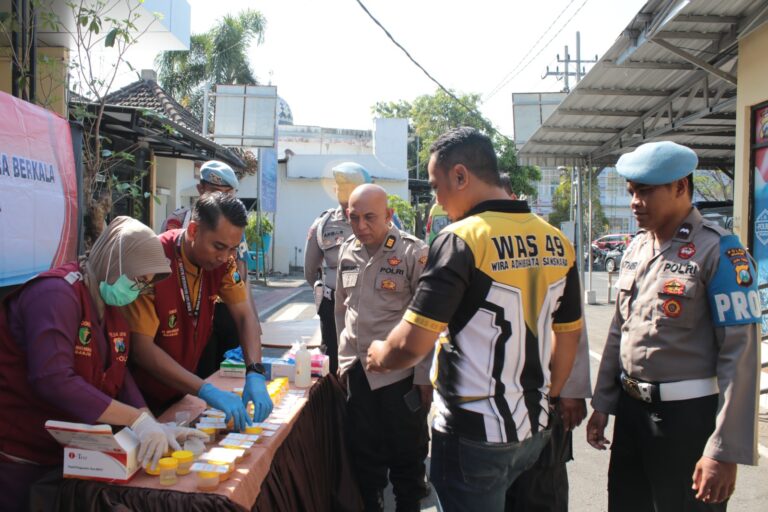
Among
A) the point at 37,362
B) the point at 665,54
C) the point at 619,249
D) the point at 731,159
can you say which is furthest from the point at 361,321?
the point at 619,249

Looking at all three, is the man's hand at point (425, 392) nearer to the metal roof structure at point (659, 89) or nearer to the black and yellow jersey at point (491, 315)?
the black and yellow jersey at point (491, 315)

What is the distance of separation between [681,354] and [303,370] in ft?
6.03

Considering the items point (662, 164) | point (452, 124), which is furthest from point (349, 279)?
point (452, 124)

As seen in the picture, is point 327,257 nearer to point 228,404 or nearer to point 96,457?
point 228,404

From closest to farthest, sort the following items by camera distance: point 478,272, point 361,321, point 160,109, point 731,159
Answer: point 478,272 < point 361,321 < point 731,159 < point 160,109

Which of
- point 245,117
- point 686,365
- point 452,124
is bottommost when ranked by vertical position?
point 686,365

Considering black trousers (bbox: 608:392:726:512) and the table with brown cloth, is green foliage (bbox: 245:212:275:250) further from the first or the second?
black trousers (bbox: 608:392:726:512)

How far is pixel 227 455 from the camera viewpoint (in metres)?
2.16

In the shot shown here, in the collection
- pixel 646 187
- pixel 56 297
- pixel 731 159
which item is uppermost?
pixel 731 159

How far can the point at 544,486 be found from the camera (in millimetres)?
2000

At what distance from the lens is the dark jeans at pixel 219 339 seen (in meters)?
3.99

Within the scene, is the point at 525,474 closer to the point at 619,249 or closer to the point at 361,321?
the point at 361,321

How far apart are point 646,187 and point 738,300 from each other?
50 centimetres

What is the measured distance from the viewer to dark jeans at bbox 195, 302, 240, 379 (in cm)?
399
